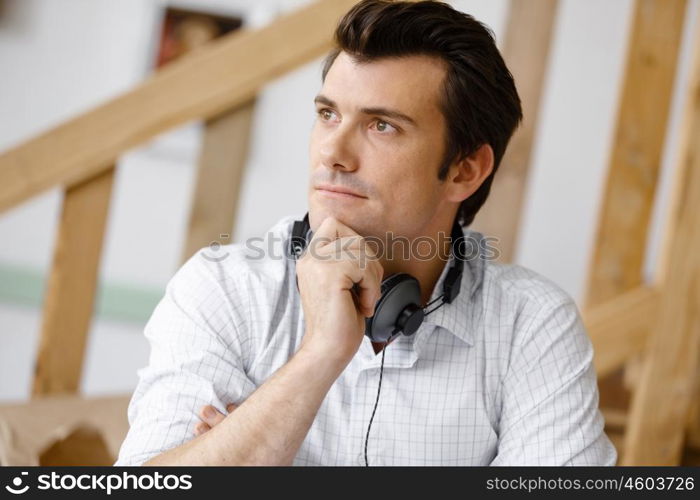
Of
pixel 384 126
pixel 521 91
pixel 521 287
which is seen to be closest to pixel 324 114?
pixel 384 126

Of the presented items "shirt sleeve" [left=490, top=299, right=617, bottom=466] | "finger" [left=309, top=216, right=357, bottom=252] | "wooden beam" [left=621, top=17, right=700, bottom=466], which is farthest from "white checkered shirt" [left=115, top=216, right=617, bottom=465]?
"wooden beam" [left=621, top=17, right=700, bottom=466]

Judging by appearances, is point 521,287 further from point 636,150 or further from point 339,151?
point 636,150

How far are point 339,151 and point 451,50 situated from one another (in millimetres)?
268

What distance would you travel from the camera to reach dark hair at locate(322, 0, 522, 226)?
4.40ft

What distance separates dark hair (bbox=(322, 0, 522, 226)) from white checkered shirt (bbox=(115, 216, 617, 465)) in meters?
0.30

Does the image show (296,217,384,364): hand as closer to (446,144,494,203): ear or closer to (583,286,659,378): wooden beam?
(446,144,494,203): ear

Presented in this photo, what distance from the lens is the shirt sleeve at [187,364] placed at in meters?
1.14

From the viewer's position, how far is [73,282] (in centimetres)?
186

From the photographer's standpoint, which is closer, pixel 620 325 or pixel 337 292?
pixel 337 292

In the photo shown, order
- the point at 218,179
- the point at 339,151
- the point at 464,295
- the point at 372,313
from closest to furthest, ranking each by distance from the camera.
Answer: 1. the point at 372,313
2. the point at 339,151
3. the point at 464,295
4. the point at 218,179

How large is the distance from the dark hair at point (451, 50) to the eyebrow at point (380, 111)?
8cm

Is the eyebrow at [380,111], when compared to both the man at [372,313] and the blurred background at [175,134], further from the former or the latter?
the blurred background at [175,134]
